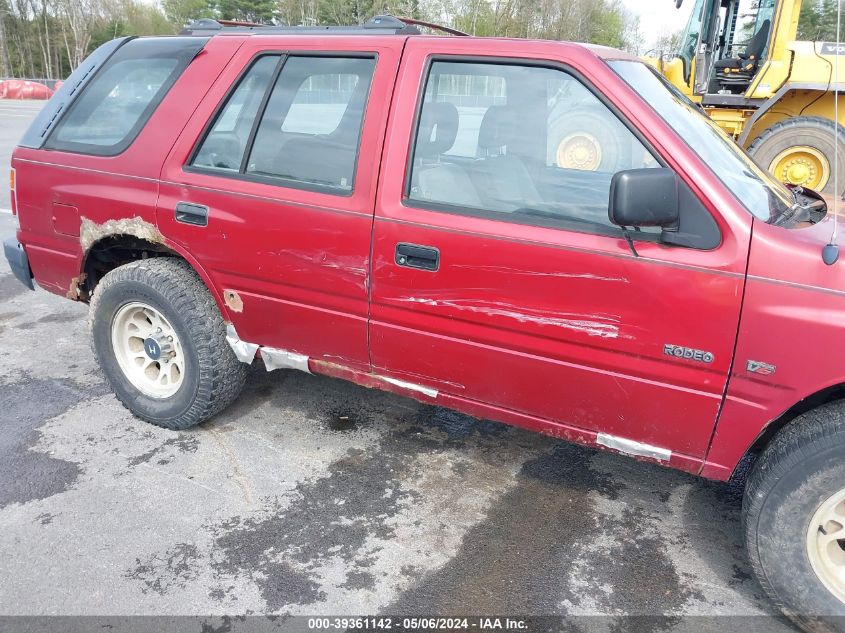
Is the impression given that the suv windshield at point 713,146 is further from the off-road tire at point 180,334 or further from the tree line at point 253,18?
the tree line at point 253,18

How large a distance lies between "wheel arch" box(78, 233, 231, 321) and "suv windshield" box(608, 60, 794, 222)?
209cm

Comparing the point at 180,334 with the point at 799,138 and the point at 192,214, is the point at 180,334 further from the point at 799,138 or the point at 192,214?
the point at 799,138

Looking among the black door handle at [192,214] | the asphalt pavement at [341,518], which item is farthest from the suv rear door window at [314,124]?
the asphalt pavement at [341,518]

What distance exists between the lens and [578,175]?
2598mm

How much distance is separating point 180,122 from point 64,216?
2.88 ft

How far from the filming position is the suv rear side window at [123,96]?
3363 millimetres

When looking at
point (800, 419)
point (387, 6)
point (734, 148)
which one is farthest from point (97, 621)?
point (387, 6)

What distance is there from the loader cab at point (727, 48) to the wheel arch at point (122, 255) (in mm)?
7779

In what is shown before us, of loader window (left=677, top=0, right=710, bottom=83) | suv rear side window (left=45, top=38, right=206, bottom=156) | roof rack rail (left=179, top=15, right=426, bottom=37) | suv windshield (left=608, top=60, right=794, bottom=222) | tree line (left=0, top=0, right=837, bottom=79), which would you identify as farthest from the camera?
tree line (left=0, top=0, right=837, bottom=79)

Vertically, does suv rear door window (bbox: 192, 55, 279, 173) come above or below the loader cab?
below

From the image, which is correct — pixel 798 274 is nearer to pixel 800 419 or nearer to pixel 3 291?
pixel 800 419

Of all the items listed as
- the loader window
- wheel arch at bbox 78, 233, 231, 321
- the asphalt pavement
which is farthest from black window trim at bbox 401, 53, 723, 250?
the loader window

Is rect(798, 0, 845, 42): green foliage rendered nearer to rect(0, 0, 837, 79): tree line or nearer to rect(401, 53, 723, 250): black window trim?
rect(401, 53, 723, 250): black window trim

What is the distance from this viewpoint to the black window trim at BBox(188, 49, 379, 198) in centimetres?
287
